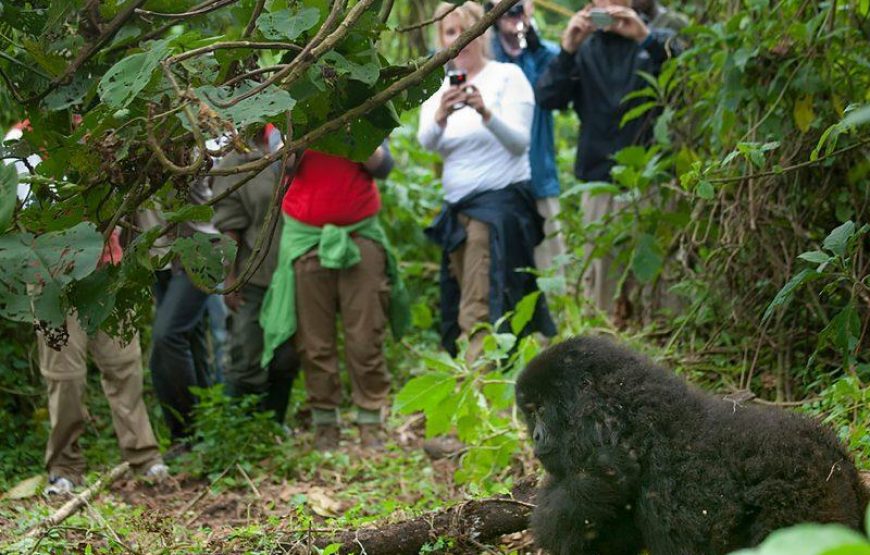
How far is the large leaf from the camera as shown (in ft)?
8.50

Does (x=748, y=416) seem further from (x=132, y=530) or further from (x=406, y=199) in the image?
(x=406, y=199)

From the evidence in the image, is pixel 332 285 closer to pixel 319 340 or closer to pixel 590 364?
pixel 319 340

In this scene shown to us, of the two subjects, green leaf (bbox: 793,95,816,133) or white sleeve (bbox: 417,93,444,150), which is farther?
white sleeve (bbox: 417,93,444,150)

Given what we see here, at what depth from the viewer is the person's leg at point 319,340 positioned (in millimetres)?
5992

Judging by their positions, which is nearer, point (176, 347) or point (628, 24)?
point (176, 347)

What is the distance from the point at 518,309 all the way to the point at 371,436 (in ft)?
5.03

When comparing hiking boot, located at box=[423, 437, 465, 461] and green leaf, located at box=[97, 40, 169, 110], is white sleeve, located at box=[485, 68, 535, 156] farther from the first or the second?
green leaf, located at box=[97, 40, 169, 110]

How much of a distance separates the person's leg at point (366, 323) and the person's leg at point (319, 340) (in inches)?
3.2

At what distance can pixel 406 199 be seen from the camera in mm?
8695

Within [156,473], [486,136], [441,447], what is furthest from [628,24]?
[156,473]

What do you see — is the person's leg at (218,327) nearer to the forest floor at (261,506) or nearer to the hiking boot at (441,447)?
the forest floor at (261,506)

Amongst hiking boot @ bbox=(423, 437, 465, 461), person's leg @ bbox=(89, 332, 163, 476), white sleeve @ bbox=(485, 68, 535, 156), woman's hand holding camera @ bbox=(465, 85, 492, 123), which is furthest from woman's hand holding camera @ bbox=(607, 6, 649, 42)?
person's leg @ bbox=(89, 332, 163, 476)

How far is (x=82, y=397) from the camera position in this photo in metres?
5.31

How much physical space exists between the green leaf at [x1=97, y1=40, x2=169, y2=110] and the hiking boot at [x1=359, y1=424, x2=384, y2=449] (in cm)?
A: 369
